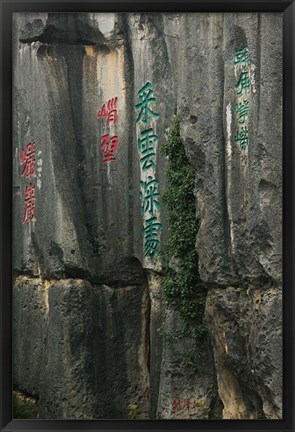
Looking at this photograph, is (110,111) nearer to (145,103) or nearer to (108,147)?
(108,147)

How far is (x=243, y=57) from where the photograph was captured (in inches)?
350

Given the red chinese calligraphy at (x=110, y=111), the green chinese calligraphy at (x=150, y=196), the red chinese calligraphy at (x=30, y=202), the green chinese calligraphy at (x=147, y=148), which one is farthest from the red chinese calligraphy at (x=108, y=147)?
the red chinese calligraphy at (x=30, y=202)

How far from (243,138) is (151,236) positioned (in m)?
2.83

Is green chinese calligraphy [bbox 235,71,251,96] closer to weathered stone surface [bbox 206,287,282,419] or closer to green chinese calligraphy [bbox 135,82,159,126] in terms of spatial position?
weathered stone surface [bbox 206,287,282,419]

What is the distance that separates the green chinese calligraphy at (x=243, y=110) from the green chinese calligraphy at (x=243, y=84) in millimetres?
115

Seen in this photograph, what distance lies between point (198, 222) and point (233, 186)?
1.41m

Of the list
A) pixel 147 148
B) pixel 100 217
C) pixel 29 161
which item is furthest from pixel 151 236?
pixel 29 161

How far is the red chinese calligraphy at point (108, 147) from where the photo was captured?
39.0ft

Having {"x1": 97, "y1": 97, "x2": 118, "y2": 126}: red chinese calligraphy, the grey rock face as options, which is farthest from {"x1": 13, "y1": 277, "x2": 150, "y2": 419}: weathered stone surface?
{"x1": 97, "y1": 97, "x2": 118, "y2": 126}: red chinese calligraphy

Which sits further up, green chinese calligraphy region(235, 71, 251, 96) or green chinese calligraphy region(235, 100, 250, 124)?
green chinese calligraphy region(235, 71, 251, 96)

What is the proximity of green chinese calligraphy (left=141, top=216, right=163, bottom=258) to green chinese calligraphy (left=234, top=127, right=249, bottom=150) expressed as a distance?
98.9 inches

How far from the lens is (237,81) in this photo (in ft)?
29.6

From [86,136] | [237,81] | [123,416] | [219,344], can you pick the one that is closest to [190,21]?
[237,81]

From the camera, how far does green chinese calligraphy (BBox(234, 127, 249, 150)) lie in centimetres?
876
